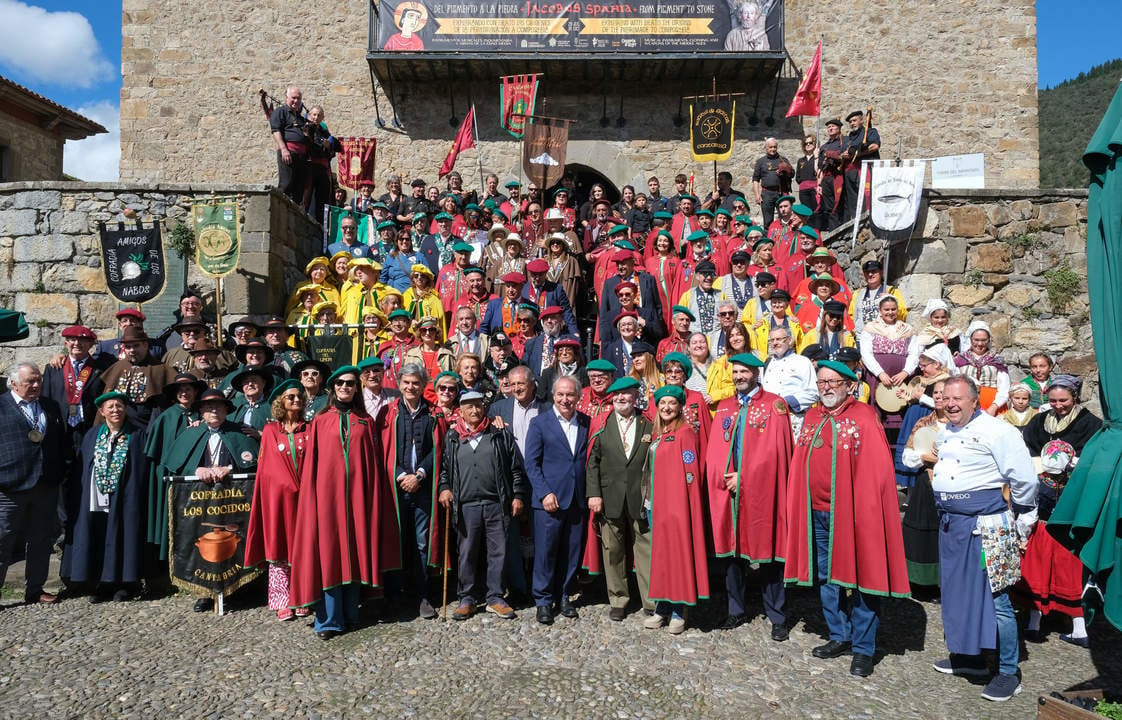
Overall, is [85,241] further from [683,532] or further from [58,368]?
[683,532]

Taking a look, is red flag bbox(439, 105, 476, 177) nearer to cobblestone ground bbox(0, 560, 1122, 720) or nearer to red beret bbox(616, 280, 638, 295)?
red beret bbox(616, 280, 638, 295)

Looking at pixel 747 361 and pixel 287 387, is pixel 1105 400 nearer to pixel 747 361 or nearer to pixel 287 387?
pixel 747 361

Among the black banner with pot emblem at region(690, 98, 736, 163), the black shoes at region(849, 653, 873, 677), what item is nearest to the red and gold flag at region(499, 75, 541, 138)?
the black banner with pot emblem at region(690, 98, 736, 163)

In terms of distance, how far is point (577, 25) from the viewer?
13492 mm

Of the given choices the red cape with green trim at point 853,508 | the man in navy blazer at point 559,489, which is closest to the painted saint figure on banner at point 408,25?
the man in navy blazer at point 559,489

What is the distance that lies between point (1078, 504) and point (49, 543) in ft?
20.2

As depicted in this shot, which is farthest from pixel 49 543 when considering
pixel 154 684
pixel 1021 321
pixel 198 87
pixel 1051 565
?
pixel 198 87

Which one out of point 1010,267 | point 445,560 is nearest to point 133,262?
point 445,560

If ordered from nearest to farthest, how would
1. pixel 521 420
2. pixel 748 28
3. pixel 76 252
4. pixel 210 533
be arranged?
pixel 210 533, pixel 521 420, pixel 76 252, pixel 748 28

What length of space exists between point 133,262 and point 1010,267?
8.87 meters

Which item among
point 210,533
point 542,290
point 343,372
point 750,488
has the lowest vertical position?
point 210,533

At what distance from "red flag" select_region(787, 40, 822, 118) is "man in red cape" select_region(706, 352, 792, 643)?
9.17 metres

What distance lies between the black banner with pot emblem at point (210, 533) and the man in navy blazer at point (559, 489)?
75.5 inches

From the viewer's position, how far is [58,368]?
6.41m
